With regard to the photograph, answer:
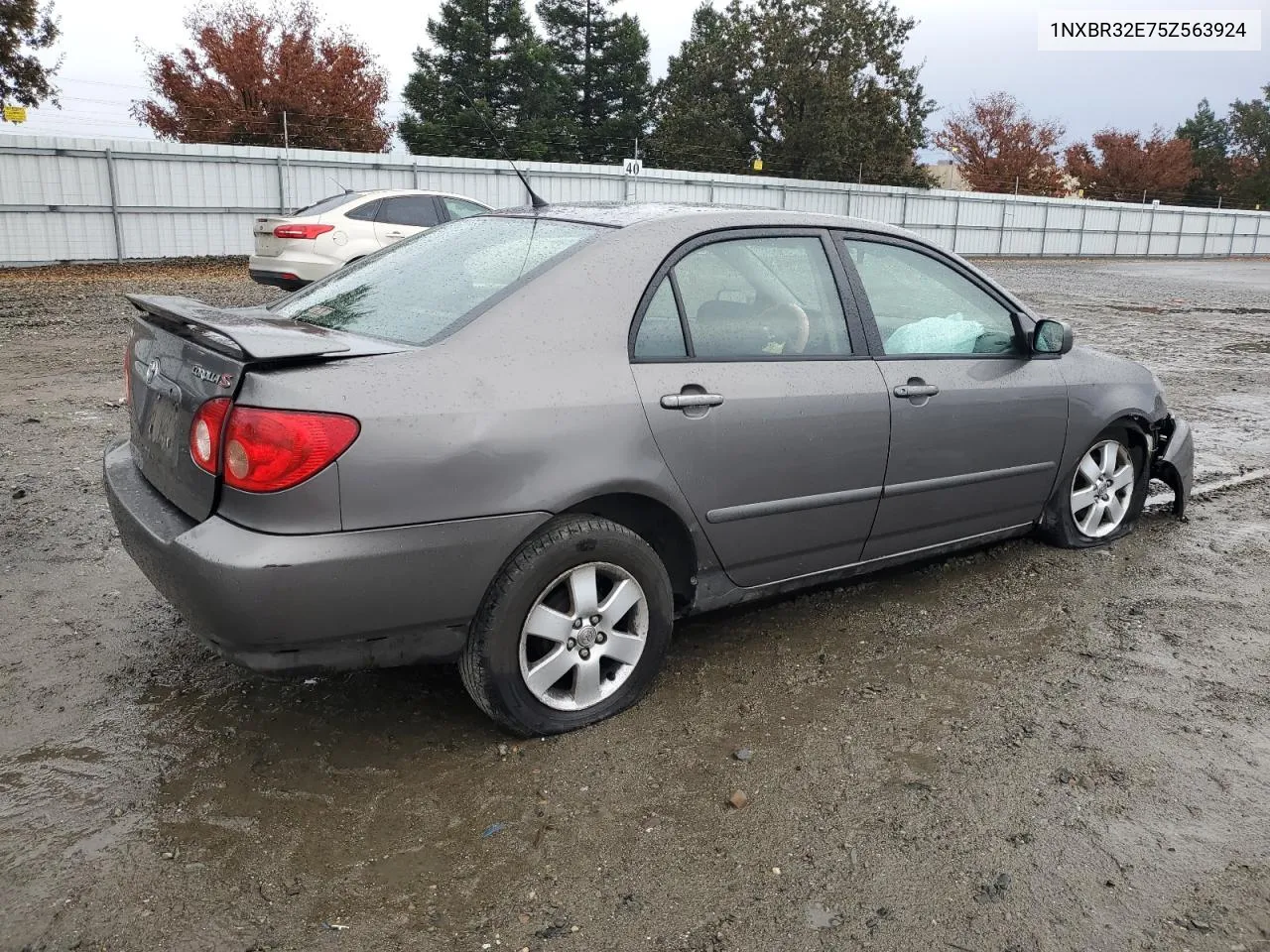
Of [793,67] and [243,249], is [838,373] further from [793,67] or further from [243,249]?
[793,67]

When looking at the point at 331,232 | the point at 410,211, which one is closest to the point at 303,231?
the point at 331,232

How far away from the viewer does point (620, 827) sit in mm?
2746

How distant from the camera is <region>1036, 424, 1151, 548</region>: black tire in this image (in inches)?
185

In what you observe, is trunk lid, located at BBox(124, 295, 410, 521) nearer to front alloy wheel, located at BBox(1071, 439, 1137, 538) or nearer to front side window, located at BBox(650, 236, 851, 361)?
front side window, located at BBox(650, 236, 851, 361)

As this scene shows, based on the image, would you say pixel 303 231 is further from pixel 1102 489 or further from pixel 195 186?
pixel 1102 489

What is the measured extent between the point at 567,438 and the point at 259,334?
0.90 metres

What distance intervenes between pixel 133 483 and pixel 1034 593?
347 cm

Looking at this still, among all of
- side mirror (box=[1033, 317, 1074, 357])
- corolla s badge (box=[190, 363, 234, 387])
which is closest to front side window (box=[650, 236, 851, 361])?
side mirror (box=[1033, 317, 1074, 357])

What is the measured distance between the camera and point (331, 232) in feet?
43.4

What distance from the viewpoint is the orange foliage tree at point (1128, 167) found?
61.1m

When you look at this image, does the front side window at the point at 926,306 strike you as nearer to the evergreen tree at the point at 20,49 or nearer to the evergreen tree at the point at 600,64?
the evergreen tree at the point at 20,49

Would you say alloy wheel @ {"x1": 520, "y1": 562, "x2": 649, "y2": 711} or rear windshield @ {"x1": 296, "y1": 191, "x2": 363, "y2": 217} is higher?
rear windshield @ {"x1": 296, "y1": 191, "x2": 363, "y2": 217}

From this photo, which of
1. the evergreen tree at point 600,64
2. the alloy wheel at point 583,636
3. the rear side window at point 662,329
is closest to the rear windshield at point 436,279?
the rear side window at point 662,329

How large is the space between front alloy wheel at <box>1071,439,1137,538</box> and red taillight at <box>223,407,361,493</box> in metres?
3.44
